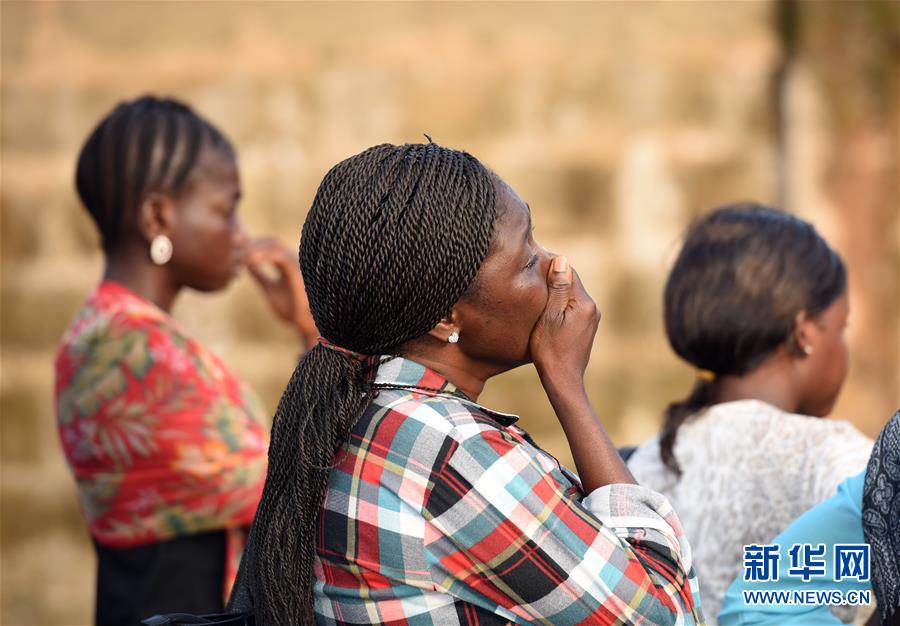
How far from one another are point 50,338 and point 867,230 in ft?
10.7

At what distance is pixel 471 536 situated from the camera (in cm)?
166

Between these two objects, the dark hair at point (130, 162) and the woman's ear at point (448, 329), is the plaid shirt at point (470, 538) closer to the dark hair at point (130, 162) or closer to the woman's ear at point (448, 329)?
the woman's ear at point (448, 329)

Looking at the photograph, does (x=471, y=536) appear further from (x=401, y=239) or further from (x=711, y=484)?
(x=711, y=484)

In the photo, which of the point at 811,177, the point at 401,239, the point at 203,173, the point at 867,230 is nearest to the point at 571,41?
the point at 811,177

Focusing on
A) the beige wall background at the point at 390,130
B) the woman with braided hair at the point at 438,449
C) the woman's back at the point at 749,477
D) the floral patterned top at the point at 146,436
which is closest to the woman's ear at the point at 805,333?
the woman's back at the point at 749,477

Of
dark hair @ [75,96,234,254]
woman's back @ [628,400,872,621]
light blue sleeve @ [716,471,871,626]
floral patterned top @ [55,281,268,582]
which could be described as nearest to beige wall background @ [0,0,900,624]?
dark hair @ [75,96,234,254]

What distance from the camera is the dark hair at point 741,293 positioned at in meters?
2.72

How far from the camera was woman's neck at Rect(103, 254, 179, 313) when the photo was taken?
327cm

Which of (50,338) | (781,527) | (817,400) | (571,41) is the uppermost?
(571,41)

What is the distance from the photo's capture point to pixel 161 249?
327 cm

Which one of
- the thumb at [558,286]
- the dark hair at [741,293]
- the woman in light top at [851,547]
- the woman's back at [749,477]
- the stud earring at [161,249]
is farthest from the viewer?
the stud earring at [161,249]

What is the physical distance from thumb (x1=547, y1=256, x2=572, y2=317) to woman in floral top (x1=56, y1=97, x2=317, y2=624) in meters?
1.48

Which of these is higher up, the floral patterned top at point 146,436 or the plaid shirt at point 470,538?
the plaid shirt at point 470,538

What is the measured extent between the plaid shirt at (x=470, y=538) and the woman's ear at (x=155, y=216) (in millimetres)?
1699
